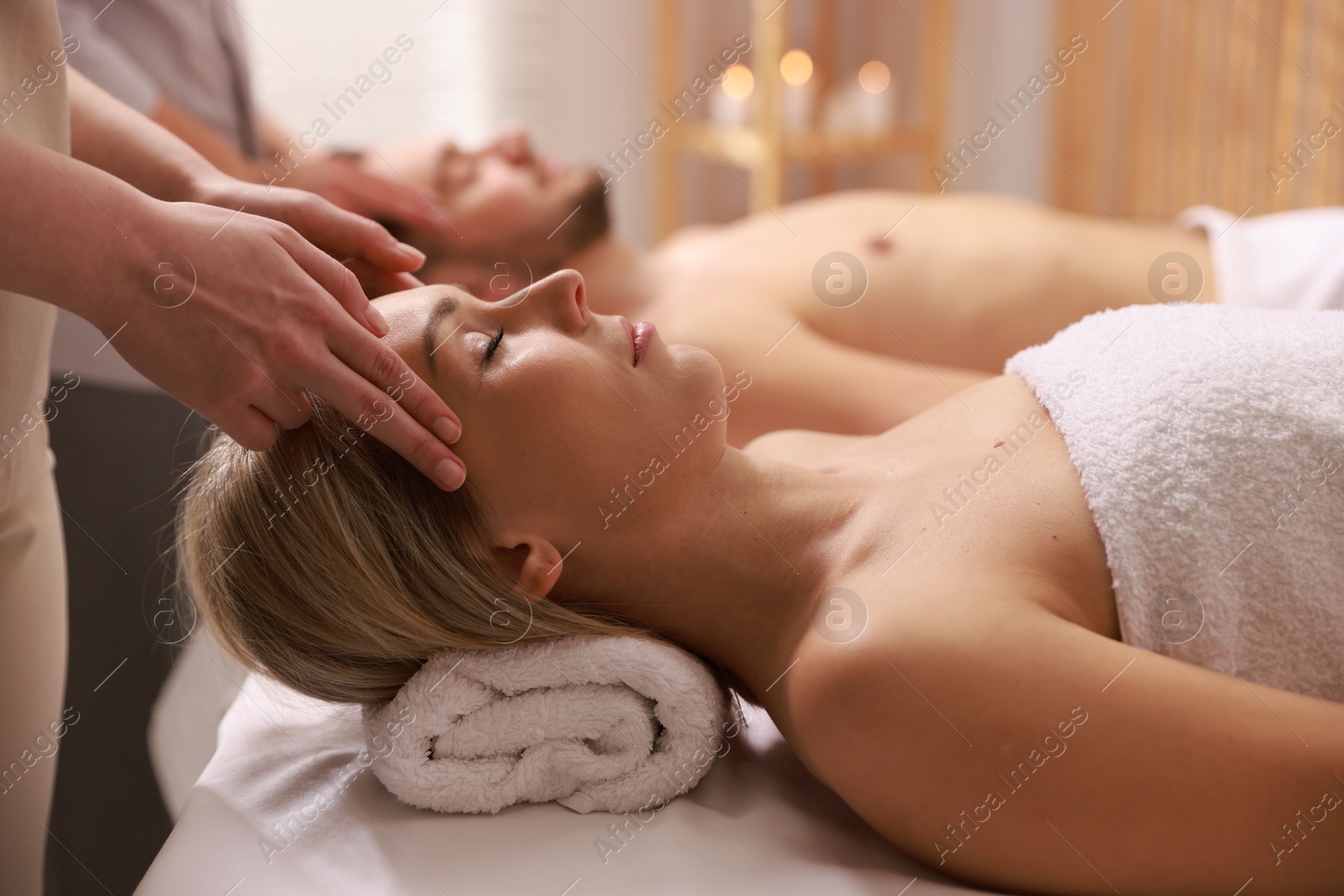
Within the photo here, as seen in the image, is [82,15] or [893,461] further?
[82,15]

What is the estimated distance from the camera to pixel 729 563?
3.09ft

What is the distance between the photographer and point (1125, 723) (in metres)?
0.73

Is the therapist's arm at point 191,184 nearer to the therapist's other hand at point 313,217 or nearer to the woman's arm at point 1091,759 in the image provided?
the therapist's other hand at point 313,217

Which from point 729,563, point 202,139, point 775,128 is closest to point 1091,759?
point 729,563

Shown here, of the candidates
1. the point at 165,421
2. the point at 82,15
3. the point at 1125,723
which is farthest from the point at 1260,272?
the point at 82,15

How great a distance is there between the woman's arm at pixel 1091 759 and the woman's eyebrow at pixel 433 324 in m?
0.42

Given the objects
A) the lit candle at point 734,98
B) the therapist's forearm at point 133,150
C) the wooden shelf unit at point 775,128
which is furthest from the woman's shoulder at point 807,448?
the lit candle at point 734,98

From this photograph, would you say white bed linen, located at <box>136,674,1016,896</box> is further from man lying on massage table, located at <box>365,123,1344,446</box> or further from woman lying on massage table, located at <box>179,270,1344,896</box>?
man lying on massage table, located at <box>365,123,1344,446</box>

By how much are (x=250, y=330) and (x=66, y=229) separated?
0.42 feet

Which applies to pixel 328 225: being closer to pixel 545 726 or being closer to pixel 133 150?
pixel 133 150

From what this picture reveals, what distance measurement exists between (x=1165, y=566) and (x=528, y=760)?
0.54 m

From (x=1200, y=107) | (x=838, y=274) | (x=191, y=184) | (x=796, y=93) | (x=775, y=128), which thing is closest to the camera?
(x=191, y=184)

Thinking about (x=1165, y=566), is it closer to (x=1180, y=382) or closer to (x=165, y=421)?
(x=1180, y=382)

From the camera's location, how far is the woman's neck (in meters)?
0.92
